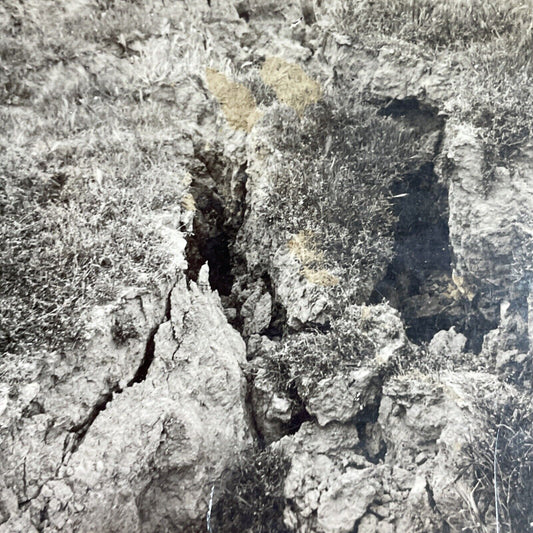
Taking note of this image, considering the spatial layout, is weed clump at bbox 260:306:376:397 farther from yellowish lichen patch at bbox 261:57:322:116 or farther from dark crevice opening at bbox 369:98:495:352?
yellowish lichen patch at bbox 261:57:322:116

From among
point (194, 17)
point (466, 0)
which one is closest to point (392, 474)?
point (466, 0)

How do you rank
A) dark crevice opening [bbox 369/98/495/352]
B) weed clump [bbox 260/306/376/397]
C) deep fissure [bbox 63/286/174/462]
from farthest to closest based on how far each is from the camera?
1. dark crevice opening [bbox 369/98/495/352]
2. weed clump [bbox 260/306/376/397]
3. deep fissure [bbox 63/286/174/462]

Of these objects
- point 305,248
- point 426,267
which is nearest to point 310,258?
point 305,248

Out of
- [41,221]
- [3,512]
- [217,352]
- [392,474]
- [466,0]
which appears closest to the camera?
[3,512]

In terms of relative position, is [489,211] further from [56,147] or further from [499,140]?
[56,147]

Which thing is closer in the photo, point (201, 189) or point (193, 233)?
point (193, 233)

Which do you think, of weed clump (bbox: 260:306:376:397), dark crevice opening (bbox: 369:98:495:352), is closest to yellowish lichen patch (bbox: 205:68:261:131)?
dark crevice opening (bbox: 369:98:495:352)

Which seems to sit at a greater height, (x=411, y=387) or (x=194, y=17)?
(x=194, y=17)

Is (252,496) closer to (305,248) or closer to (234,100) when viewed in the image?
(305,248)
